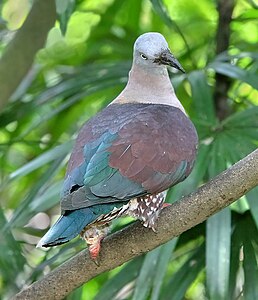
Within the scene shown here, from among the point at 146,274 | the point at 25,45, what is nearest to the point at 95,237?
the point at 146,274

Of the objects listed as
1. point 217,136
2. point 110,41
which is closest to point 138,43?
point 217,136

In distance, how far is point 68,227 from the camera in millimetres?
1476

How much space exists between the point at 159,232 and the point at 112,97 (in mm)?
874

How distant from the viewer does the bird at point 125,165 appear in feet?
4.96

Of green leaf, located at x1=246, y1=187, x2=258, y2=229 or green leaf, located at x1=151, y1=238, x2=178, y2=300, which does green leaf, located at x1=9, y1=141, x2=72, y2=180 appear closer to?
green leaf, located at x1=151, y1=238, x2=178, y2=300

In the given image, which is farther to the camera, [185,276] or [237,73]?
[237,73]

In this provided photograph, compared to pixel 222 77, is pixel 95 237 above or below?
above

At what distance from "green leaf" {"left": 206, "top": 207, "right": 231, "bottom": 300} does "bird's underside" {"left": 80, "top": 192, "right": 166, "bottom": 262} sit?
212mm

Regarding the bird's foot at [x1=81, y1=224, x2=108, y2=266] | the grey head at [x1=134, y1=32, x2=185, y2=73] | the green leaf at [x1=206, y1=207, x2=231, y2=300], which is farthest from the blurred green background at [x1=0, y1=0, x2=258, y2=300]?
the bird's foot at [x1=81, y1=224, x2=108, y2=266]

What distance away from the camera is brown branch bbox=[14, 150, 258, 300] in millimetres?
1475

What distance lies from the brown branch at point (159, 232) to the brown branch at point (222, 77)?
87 cm

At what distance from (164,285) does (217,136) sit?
0.40 m

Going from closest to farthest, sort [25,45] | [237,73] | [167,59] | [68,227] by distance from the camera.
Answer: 1. [68,227]
2. [167,59]
3. [237,73]
4. [25,45]

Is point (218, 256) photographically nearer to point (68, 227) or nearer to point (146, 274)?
point (146, 274)
